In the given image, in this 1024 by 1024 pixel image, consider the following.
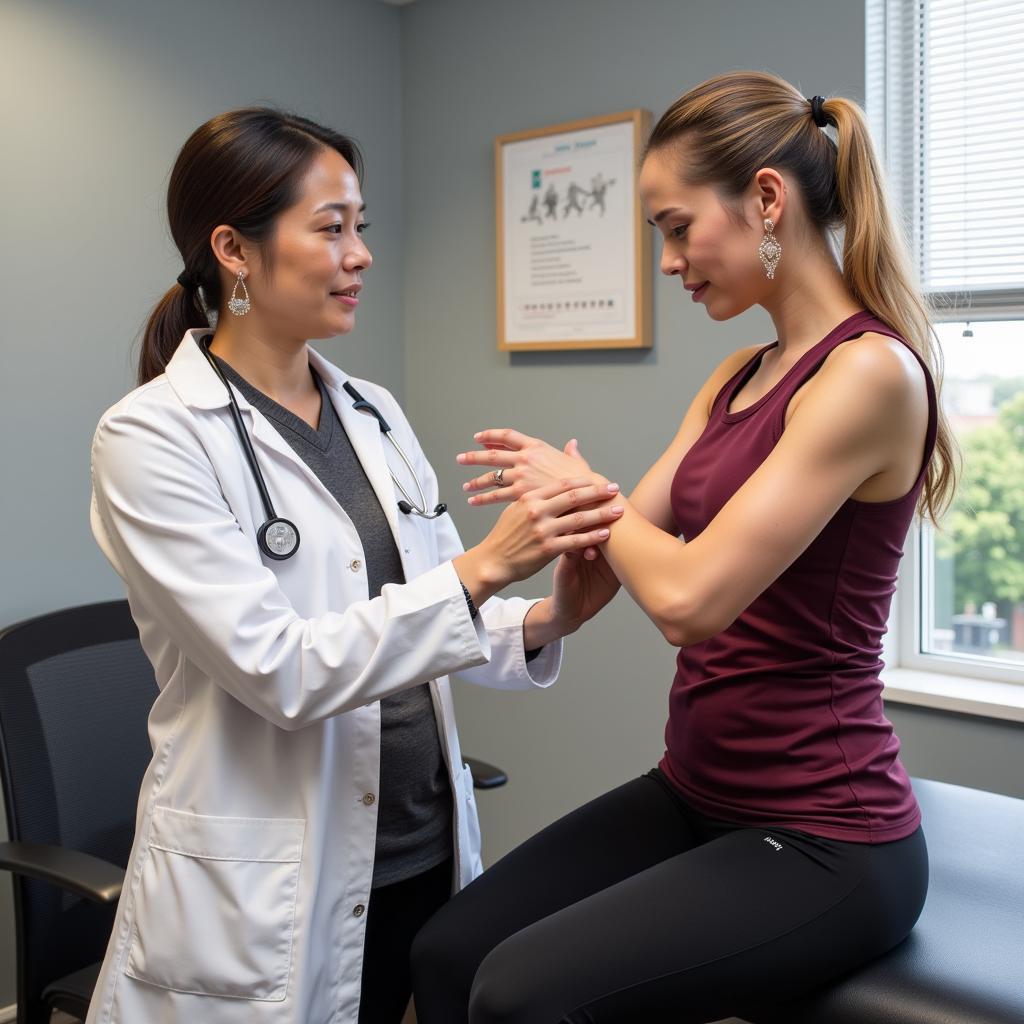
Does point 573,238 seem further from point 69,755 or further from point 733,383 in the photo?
point 69,755

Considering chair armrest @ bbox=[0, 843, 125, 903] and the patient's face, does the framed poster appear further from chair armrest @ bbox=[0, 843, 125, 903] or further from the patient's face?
chair armrest @ bbox=[0, 843, 125, 903]

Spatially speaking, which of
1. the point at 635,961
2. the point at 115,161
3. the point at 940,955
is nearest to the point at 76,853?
the point at 635,961

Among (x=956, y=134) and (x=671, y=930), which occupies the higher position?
(x=956, y=134)

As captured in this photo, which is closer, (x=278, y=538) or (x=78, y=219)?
(x=278, y=538)

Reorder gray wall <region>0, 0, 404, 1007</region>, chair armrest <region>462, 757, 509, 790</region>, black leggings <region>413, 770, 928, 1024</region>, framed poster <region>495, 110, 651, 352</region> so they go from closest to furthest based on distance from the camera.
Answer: black leggings <region>413, 770, 928, 1024</region> < chair armrest <region>462, 757, 509, 790</region> < gray wall <region>0, 0, 404, 1007</region> < framed poster <region>495, 110, 651, 352</region>

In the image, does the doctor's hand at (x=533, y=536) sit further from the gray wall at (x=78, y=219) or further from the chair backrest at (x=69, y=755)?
the gray wall at (x=78, y=219)

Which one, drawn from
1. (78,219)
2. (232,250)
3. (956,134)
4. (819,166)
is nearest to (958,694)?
(956,134)

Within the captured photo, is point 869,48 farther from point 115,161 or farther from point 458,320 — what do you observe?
point 115,161

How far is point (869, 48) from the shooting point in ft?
7.37

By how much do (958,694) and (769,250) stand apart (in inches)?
46.3

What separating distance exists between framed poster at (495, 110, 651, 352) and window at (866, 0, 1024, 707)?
59 centimetres

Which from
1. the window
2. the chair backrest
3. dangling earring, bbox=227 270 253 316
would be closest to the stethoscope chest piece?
dangling earring, bbox=227 270 253 316

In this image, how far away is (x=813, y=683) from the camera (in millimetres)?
1338

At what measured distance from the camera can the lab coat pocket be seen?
1.35 m
